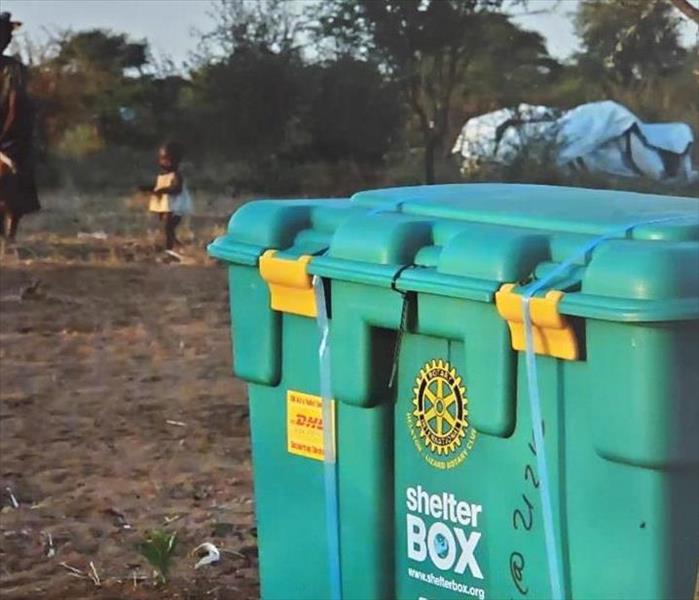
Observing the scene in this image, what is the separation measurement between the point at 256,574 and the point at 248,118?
5.32 meters

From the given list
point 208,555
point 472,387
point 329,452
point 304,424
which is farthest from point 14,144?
point 472,387

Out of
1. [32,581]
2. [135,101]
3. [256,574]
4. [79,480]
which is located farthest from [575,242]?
[135,101]

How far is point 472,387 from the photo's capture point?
2.62 m

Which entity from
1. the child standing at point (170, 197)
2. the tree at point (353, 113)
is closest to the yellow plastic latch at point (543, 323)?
the child standing at point (170, 197)

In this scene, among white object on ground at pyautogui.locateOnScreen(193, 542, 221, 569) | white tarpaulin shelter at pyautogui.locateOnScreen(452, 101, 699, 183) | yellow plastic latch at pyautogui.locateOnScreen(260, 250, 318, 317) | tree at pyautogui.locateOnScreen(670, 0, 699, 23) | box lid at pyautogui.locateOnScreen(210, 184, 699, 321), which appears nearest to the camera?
box lid at pyautogui.locateOnScreen(210, 184, 699, 321)

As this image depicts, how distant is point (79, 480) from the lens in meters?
4.92

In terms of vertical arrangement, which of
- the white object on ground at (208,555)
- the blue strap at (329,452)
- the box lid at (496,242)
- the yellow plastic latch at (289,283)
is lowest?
the white object on ground at (208,555)

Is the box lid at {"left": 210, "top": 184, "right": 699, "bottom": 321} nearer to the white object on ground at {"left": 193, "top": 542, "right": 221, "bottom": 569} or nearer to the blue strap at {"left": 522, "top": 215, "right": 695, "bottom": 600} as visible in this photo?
the blue strap at {"left": 522, "top": 215, "right": 695, "bottom": 600}

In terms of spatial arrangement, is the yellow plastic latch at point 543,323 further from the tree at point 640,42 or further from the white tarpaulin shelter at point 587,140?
the tree at point 640,42

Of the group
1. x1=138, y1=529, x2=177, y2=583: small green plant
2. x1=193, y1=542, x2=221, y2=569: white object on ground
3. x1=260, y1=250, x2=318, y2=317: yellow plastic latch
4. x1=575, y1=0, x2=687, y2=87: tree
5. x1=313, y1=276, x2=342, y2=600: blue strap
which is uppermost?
x1=575, y1=0, x2=687, y2=87: tree

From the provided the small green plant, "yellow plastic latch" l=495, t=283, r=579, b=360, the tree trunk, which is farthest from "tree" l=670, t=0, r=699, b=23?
"yellow plastic latch" l=495, t=283, r=579, b=360

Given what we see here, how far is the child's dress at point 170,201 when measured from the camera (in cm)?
833

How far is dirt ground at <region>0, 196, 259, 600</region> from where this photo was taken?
166 inches

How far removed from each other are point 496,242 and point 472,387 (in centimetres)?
26
